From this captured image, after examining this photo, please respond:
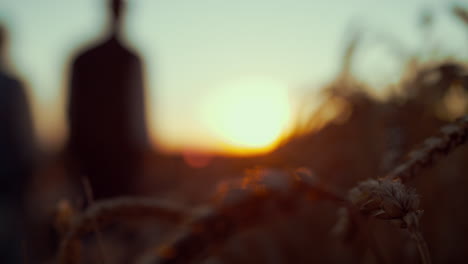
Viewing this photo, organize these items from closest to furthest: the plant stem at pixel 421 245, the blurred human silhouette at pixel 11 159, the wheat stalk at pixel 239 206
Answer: the plant stem at pixel 421 245 → the wheat stalk at pixel 239 206 → the blurred human silhouette at pixel 11 159

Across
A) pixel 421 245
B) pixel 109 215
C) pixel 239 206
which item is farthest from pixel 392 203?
pixel 109 215

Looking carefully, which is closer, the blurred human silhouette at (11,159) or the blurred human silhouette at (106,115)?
the blurred human silhouette at (11,159)

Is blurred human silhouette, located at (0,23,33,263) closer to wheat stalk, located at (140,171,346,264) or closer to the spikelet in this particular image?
wheat stalk, located at (140,171,346,264)

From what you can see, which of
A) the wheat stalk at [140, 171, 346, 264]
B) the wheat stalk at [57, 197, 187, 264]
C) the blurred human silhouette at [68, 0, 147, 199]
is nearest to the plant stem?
the wheat stalk at [140, 171, 346, 264]

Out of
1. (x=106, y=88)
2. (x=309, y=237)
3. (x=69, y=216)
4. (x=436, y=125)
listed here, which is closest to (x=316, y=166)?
(x=309, y=237)

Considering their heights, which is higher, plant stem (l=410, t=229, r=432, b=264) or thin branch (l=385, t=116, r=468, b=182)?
→ thin branch (l=385, t=116, r=468, b=182)

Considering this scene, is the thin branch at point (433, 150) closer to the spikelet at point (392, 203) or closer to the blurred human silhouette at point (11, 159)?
the spikelet at point (392, 203)

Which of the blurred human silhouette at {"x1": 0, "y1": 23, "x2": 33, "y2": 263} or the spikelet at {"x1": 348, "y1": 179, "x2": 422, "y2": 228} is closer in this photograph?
the spikelet at {"x1": 348, "y1": 179, "x2": 422, "y2": 228}

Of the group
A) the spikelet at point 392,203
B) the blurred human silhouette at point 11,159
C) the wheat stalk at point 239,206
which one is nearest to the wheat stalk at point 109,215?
the wheat stalk at point 239,206
